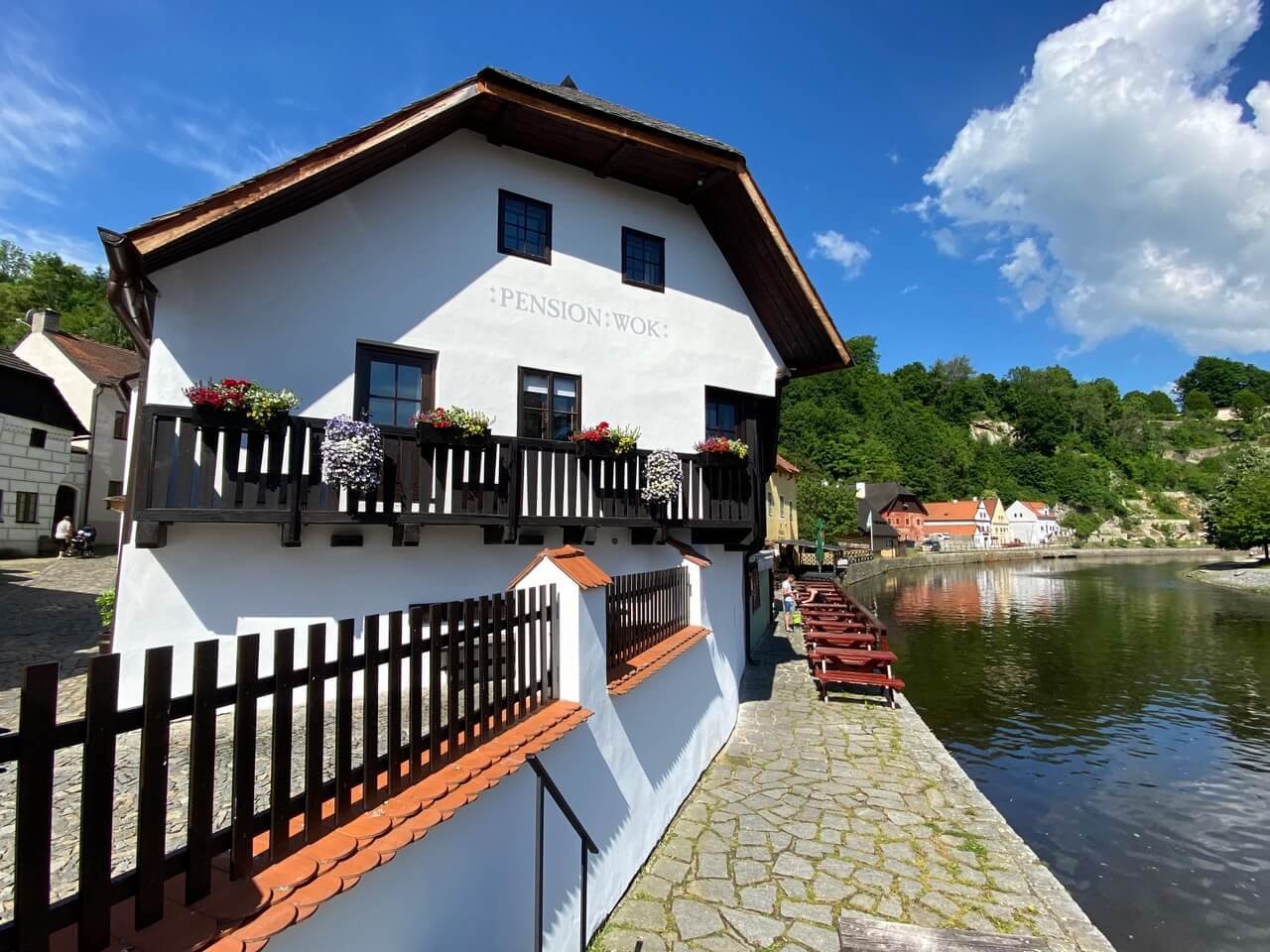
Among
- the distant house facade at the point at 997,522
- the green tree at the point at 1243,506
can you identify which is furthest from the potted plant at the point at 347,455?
the distant house facade at the point at 997,522

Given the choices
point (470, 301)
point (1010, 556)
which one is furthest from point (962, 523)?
point (470, 301)

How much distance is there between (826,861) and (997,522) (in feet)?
378

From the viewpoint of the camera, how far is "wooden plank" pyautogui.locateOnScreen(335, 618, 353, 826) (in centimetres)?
316

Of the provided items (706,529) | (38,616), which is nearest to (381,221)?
(706,529)

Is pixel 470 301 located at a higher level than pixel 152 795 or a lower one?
higher

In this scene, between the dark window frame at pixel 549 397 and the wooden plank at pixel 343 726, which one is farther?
the dark window frame at pixel 549 397

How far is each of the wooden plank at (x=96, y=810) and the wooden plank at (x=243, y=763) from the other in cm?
49

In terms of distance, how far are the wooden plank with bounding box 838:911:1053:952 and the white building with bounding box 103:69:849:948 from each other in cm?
224

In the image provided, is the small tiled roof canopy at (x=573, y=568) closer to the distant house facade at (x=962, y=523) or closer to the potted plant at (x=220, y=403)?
the potted plant at (x=220, y=403)

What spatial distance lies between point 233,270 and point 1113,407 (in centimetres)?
17670

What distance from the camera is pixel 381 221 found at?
9.16 m

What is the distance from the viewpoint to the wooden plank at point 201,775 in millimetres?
2461

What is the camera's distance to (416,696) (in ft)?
12.0

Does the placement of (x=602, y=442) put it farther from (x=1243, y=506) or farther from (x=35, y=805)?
(x=1243, y=506)
